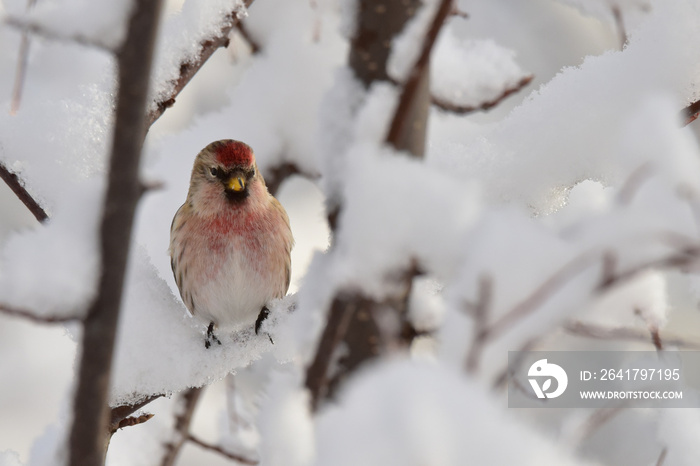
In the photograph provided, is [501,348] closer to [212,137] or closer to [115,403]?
[115,403]

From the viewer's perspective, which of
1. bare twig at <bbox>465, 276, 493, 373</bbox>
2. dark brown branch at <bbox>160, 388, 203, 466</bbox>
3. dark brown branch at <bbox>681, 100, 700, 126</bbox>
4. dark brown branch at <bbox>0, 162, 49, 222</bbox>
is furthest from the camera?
dark brown branch at <bbox>160, 388, 203, 466</bbox>

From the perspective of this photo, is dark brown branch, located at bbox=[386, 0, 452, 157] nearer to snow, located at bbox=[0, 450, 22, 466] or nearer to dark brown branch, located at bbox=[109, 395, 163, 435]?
dark brown branch, located at bbox=[109, 395, 163, 435]

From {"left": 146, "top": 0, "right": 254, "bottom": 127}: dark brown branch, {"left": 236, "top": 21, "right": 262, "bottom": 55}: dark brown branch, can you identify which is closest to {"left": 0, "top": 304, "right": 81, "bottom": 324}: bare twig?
{"left": 146, "top": 0, "right": 254, "bottom": 127}: dark brown branch

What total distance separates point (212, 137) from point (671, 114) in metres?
1.61

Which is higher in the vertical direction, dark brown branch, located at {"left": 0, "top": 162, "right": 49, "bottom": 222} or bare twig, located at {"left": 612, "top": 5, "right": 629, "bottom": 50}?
bare twig, located at {"left": 612, "top": 5, "right": 629, "bottom": 50}

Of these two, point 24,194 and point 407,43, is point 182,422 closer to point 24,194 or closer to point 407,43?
point 24,194

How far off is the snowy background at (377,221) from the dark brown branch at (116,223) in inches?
1.8

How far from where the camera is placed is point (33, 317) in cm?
74

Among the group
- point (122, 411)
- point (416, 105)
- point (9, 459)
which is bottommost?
point (9, 459)

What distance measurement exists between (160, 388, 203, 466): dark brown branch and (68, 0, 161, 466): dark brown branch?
115 cm

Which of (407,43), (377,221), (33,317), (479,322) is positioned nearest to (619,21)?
(407,43)

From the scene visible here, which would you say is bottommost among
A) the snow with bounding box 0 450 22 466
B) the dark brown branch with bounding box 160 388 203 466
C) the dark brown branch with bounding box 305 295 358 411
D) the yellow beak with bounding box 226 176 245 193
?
the snow with bounding box 0 450 22 466

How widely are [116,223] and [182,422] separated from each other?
1331 millimetres

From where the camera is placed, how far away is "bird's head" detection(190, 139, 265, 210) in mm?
1972
